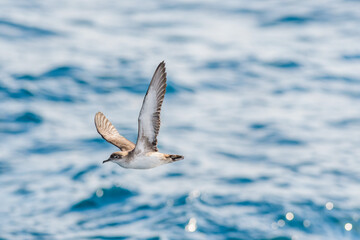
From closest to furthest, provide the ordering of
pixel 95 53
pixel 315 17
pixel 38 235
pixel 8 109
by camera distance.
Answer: pixel 38 235 < pixel 8 109 < pixel 95 53 < pixel 315 17

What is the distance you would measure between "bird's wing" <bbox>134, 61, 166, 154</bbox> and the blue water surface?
16451 mm

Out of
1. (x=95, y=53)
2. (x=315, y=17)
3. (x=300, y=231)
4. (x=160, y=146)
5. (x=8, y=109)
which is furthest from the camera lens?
(x=315, y=17)

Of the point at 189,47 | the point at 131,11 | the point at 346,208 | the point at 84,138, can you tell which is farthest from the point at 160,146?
the point at 131,11

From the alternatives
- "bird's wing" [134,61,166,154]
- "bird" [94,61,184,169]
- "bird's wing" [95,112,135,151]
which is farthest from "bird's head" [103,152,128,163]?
"bird's wing" [95,112,135,151]

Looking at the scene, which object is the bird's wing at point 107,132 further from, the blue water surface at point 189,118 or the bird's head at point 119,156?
the blue water surface at point 189,118

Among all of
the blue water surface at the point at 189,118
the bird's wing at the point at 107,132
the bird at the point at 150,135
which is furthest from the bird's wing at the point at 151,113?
the blue water surface at the point at 189,118

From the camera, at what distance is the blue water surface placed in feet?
90.9

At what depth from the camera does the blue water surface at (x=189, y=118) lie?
90.9ft

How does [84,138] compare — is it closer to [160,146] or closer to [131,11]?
[160,146]

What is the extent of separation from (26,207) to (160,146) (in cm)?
665

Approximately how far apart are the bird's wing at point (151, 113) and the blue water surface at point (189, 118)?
16.5 m

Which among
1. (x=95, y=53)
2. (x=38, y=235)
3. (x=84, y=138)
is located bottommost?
(x=38, y=235)

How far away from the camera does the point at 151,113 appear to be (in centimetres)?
987

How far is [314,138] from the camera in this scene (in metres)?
32.9
